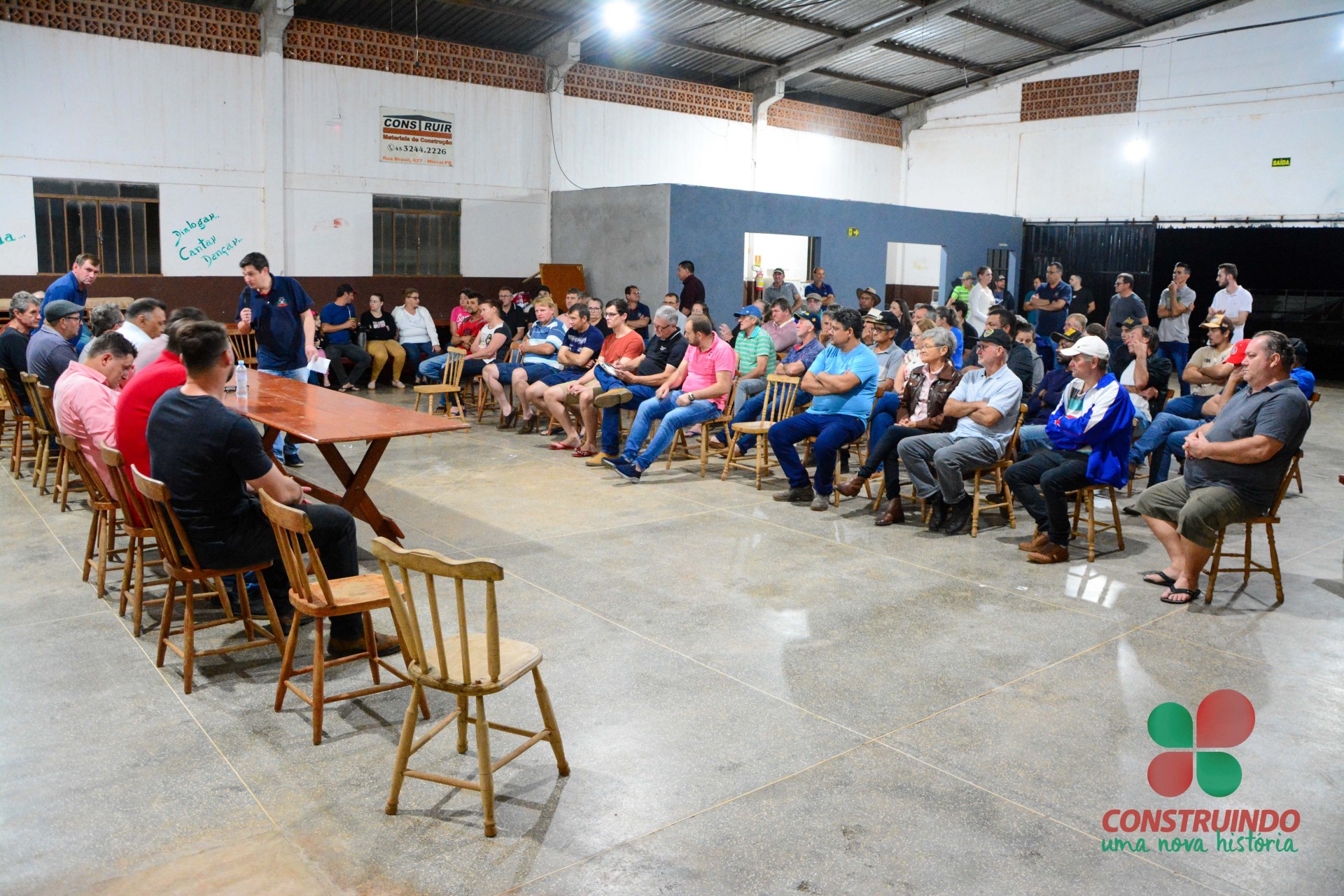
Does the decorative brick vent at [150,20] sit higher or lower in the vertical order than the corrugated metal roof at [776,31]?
lower

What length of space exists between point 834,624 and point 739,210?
10.0 m

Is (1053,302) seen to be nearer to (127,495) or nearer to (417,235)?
(417,235)

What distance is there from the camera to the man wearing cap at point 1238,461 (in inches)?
171

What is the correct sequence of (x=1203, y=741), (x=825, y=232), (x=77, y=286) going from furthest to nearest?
(x=825, y=232) → (x=77, y=286) → (x=1203, y=741)

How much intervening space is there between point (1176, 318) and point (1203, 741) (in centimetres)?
874

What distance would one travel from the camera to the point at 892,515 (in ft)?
19.9

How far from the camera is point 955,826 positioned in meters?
2.71

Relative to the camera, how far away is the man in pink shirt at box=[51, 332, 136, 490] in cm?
459

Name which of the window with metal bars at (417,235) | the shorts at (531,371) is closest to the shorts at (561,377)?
the shorts at (531,371)

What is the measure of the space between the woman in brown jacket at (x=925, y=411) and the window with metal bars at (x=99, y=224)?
9.11m

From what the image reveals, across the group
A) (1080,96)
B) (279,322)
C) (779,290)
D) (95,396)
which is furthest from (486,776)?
(1080,96)

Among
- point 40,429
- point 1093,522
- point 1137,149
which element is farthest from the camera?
point 1137,149

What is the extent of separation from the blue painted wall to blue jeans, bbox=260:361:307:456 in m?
6.29

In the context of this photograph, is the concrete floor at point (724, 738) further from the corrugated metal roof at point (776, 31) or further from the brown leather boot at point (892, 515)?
the corrugated metal roof at point (776, 31)
